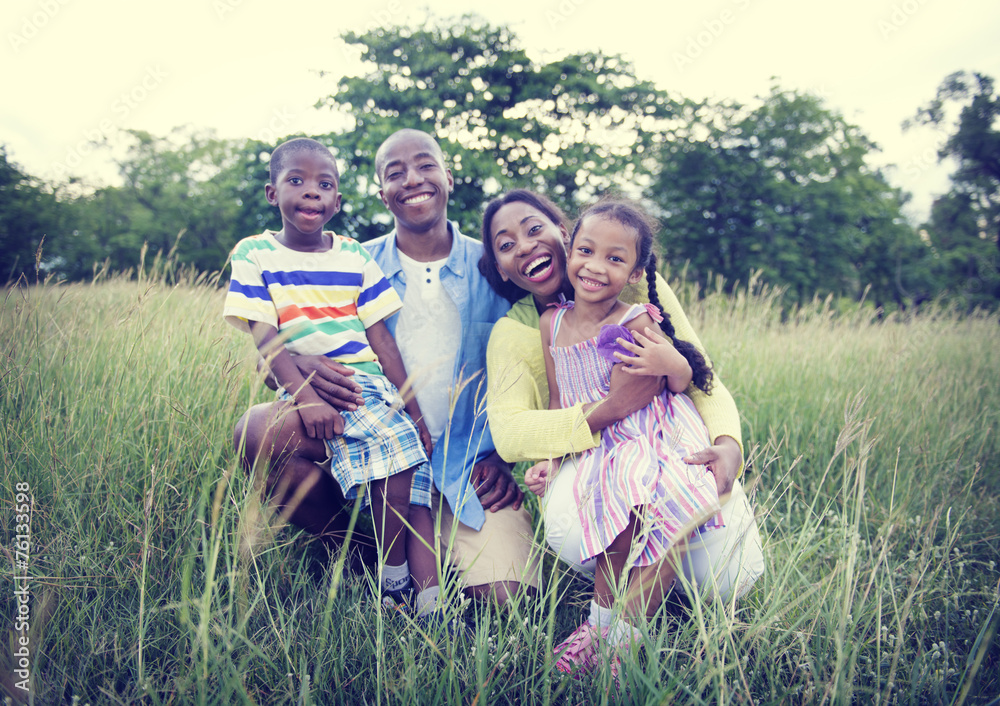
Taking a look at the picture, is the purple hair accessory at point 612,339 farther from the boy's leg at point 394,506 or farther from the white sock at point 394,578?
the white sock at point 394,578

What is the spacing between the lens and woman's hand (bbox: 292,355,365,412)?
177 cm

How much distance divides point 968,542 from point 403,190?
9.85 ft

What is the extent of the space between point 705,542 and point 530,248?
49.4 inches

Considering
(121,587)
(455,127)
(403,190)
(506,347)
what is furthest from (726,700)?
(455,127)

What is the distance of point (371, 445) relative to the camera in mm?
1804

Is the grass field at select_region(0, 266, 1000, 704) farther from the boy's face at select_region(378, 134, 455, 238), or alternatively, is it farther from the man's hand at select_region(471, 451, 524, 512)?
the boy's face at select_region(378, 134, 455, 238)

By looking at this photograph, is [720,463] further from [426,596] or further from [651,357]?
[426,596]

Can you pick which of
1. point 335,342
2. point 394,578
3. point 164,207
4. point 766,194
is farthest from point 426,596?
point 164,207

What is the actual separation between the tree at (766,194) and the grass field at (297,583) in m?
14.8

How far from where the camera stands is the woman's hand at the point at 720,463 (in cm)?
161

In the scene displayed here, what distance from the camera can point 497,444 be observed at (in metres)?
Answer: 1.85

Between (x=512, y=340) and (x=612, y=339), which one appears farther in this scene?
(x=512, y=340)

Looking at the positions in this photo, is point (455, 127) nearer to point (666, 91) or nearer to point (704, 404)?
point (666, 91)

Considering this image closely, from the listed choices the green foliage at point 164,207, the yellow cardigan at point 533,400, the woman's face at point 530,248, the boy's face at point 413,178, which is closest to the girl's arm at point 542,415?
the yellow cardigan at point 533,400
